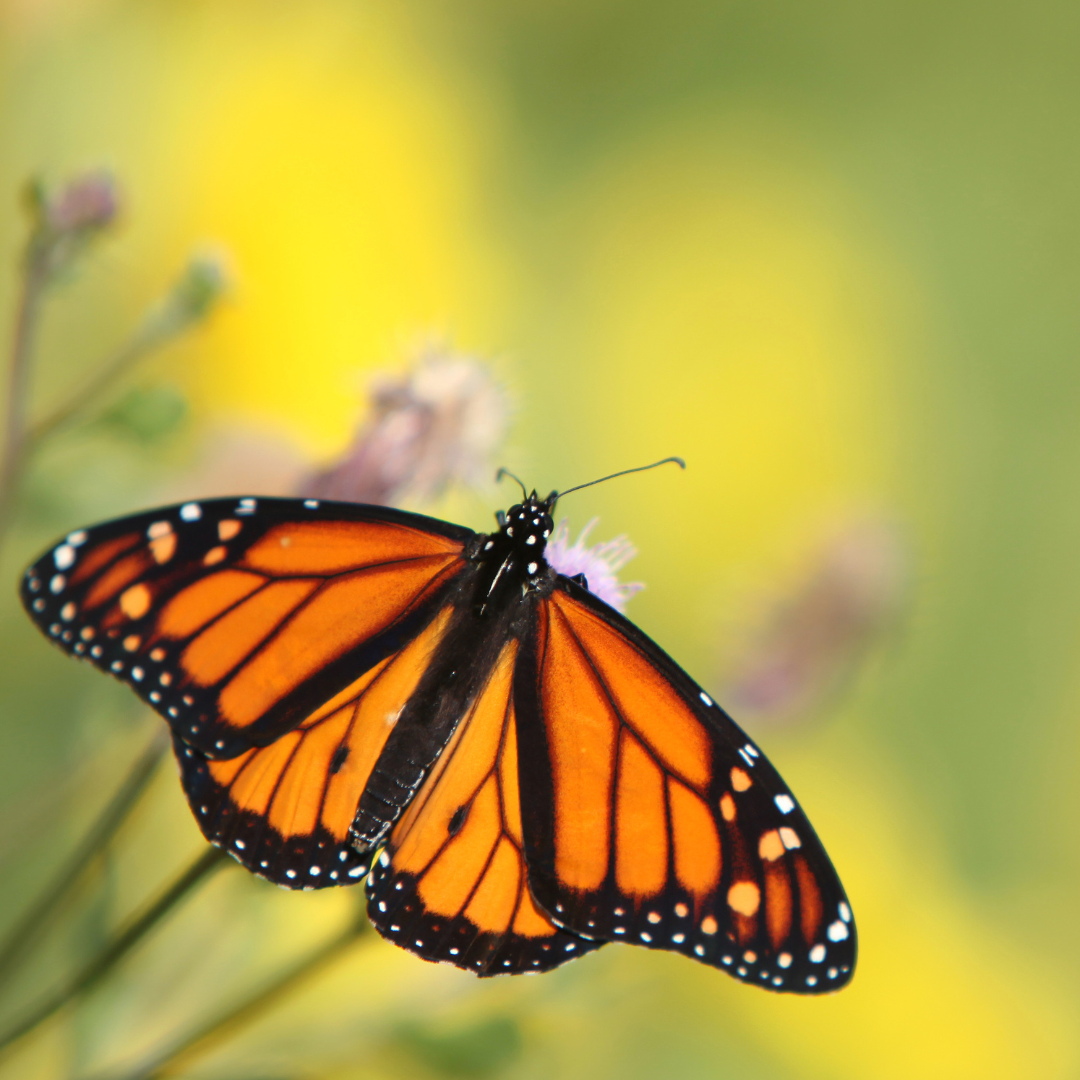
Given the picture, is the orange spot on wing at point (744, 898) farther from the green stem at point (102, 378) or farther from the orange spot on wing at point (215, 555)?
the green stem at point (102, 378)

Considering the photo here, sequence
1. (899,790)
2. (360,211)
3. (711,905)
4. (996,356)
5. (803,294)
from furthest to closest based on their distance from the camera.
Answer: (996,356), (803,294), (899,790), (360,211), (711,905)

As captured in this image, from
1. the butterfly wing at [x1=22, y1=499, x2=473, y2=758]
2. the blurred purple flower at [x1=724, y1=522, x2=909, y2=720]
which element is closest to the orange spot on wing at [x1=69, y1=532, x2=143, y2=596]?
the butterfly wing at [x1=22, y1=499, x2=473, y2=758]

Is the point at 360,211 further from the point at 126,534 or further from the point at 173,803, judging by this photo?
the point at 126,534

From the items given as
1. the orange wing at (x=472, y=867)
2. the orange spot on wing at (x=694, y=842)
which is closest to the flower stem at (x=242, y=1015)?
the orange wing at (x=472, y=867)

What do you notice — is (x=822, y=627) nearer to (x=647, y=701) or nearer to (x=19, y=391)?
(x=647, y=701)

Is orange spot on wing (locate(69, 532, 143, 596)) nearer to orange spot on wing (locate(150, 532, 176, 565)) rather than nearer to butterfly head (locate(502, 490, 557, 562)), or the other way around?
orange spot on wing (locate(150, 532, 176, 565))

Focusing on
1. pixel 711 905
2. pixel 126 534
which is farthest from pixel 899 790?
pixel 126 534
